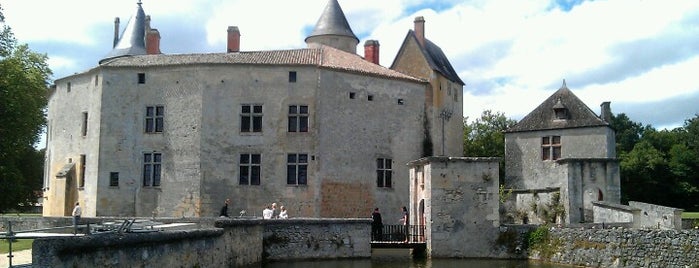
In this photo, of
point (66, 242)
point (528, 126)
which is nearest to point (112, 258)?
point (66, 242)

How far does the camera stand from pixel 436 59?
118 feet

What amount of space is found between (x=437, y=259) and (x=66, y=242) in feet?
45.4

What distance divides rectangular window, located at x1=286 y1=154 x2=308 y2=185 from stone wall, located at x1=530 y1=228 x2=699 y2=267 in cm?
1149

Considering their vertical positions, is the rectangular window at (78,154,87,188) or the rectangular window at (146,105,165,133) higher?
the rectangular window at (146,105,165,133)

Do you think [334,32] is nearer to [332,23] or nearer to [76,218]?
[332,23]

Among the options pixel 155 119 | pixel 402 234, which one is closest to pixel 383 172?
pixel 402 234

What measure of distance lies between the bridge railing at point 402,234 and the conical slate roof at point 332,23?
18.0m

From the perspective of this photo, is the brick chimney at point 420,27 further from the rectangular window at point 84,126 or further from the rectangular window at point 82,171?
the rectangular window at point 82,171

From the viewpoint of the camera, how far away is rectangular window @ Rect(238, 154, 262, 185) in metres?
29.1

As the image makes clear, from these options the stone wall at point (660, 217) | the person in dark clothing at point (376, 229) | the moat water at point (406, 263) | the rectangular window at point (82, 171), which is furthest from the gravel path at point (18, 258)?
the stone wall at point (660, 217)

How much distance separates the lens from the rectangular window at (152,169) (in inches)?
1175

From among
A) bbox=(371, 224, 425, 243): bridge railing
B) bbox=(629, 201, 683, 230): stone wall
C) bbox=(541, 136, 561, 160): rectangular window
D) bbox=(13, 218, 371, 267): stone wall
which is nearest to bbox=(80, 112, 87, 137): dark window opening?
bbox=(13, 218, 371, 267): stone wall

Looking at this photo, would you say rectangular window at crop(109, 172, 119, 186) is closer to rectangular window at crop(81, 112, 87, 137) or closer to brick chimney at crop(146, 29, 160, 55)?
rectangular window at crop(81, 112, 87, 137)

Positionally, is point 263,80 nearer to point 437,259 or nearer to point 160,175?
point 160,175
